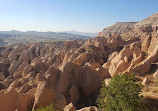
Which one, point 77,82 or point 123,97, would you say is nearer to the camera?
point 123,97

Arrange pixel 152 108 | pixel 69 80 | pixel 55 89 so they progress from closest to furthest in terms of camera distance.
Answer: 1. pixel 152 108
2. pixel 55 89
3. pixel 69 80

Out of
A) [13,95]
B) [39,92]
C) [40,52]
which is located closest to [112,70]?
[39,92]

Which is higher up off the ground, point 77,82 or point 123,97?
point 123,97

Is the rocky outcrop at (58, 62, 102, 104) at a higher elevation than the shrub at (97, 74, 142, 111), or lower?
lower

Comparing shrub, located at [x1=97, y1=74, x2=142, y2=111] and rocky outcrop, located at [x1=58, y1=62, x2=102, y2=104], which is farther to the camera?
rocky outcrop, located at [x1=58, y1=62, x2=102, y2=104]

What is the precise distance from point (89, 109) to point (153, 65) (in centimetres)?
2242

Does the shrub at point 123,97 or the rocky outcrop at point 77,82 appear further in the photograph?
the rocky outcrop at point 77,82

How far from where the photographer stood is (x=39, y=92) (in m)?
21.2

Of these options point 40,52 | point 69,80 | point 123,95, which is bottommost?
point 40,52

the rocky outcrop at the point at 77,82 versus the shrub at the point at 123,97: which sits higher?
the shrub at the point at 123,97

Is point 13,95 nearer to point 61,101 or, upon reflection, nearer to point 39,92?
point 39,92

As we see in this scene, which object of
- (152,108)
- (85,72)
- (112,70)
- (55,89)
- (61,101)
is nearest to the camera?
(152,108)

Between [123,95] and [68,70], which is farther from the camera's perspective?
[68,70]

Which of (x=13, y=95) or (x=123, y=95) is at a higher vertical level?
(x=123, y=95)
